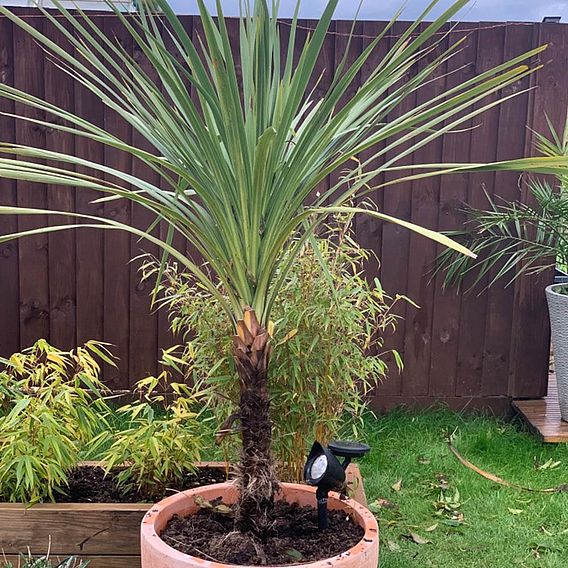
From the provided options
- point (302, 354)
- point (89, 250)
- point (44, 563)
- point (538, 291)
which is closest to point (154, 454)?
point (44, 563)

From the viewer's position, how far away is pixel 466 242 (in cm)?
339

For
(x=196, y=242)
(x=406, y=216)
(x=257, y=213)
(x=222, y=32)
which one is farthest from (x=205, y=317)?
(x=406, y=216)

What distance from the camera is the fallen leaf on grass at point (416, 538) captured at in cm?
233

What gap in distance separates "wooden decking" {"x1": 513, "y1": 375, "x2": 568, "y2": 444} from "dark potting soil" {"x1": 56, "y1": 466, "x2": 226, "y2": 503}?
1.66 metres

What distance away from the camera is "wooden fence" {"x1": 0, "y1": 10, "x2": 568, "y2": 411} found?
326 centimetres

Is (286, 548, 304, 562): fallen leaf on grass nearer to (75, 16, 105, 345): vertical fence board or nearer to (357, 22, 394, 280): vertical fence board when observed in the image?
(357, 22, 394, 280): vertical fence board

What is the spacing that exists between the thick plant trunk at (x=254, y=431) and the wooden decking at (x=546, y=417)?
195 cm

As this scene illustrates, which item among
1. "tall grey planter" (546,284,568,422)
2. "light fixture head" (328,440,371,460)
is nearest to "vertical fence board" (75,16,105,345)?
"light fixture head" (328,440,371,460)

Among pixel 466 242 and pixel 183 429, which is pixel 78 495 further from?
pixel 466 242

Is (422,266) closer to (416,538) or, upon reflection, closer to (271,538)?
(416,538)

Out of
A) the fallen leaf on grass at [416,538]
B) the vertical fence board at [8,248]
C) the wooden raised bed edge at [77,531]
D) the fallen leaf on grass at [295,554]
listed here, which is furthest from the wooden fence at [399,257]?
the fallen leaf on grass at [295,554]

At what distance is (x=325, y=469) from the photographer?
4.91ft

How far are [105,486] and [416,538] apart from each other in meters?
1.09

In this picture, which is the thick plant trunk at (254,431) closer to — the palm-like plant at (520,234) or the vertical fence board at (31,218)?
the palm-like plant at (520,234)
